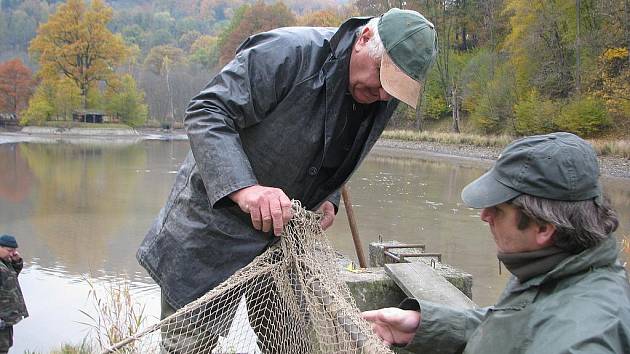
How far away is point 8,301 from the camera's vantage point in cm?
575

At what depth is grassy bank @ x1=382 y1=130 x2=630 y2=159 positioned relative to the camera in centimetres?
2381

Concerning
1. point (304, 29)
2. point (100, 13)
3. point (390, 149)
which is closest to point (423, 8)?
point (390, 149)

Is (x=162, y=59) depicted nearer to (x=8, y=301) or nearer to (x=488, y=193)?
(x=8, y=301)

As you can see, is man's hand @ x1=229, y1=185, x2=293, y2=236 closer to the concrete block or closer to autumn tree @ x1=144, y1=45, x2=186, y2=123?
the concrete block

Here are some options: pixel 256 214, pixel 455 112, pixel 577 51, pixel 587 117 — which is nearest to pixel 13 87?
pixel 455 112

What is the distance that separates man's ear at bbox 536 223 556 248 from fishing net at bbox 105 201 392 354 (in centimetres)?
62

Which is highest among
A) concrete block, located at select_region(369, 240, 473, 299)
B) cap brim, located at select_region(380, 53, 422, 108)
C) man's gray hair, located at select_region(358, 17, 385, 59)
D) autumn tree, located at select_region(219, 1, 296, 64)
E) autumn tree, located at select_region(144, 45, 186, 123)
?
autumn tree, located at select_region(219, 1, 296, 64)

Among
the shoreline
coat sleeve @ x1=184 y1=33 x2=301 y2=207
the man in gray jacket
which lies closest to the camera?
the man in gray jacket

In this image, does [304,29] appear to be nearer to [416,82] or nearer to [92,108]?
[416,82]

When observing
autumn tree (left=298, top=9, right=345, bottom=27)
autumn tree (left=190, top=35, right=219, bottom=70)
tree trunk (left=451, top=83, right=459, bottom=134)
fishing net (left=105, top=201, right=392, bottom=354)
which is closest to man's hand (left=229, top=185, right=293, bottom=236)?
fishing net (left=105, top=201, right=392, bottom=354)

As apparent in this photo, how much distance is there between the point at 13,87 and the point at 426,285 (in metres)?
59.3

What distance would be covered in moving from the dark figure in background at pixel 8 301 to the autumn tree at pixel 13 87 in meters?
54.8

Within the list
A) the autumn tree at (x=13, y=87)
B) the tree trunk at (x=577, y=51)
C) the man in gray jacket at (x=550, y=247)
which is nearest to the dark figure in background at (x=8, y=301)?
the man in gray jacket at (x=550, y=247)

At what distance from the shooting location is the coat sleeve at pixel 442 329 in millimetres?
2102
